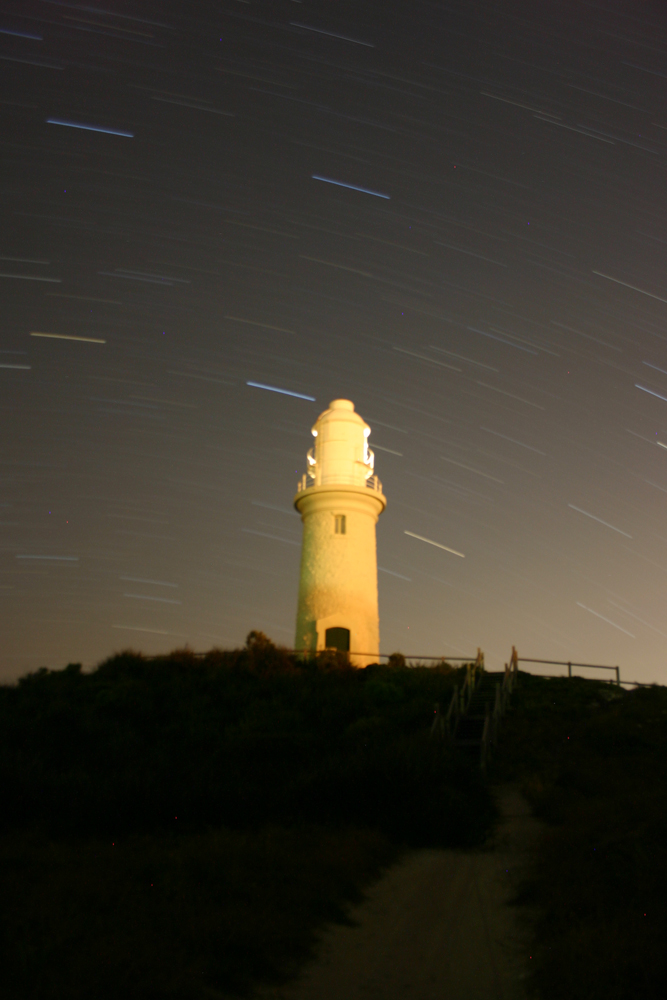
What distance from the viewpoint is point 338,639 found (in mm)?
26547

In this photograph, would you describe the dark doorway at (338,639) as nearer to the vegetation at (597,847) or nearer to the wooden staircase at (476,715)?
the wooden staircase at (476,715)

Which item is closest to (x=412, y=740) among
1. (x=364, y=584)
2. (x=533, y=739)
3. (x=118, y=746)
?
(x=533, y=739)

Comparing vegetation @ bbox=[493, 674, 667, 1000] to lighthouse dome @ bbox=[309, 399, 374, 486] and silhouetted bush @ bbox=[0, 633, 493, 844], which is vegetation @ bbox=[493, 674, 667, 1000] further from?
lighthouse dome @ bbox=[309, 399, 374, 486]

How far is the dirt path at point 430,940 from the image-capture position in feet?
19.1

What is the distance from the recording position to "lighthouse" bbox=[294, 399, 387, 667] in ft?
87.2

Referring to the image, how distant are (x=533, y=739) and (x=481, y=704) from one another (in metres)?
2.76

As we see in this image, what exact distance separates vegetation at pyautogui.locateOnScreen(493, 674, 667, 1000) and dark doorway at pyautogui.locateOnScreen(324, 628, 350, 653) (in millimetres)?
8315

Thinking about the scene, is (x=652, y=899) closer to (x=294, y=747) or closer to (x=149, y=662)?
(x=294, y=747)

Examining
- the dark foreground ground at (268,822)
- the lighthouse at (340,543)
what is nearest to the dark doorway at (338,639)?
the lighthouse at (340,543)

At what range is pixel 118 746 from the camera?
14.0 metres

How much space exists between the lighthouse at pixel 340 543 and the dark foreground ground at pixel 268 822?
207 inches

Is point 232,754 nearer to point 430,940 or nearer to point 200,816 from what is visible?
point 200,816

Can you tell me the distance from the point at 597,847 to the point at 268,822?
4.37 m

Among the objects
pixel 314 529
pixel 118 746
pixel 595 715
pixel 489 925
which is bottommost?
pixel 489 925
